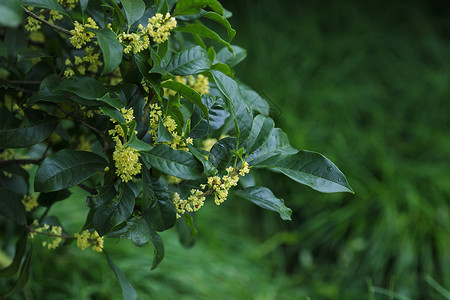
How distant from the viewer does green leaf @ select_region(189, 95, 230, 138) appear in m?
0.51

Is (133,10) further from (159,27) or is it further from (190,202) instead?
(190,202)

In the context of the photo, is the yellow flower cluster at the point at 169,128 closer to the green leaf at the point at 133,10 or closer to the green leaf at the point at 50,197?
the green leaf at the point at 133,10

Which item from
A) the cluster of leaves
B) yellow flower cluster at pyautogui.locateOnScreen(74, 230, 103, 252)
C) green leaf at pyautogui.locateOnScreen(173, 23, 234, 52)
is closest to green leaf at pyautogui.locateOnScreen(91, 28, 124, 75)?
the cluster of leaves

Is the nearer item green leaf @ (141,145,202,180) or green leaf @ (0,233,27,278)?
green leaf @ (141,145,202,180)

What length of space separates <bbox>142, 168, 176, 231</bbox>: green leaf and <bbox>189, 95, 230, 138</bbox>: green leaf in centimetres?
7

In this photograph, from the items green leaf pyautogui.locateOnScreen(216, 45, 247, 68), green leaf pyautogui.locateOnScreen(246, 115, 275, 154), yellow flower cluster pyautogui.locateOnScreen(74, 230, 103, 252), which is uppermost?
green leaf pyautogui.locateOnScreen(246, 115, 275, 154)

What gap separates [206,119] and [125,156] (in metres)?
0.10

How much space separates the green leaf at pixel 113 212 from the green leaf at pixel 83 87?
0.33 ft

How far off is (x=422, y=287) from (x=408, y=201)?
0.30 m

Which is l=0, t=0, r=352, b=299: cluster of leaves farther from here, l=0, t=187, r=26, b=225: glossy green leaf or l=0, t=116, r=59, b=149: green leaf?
l=0, t=187, r=26, b=225: glossy green leaf

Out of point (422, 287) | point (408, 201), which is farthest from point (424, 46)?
point (422, 287)

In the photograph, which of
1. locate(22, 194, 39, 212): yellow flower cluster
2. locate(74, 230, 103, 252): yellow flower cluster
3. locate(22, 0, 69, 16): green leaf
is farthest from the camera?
locate(22, 194, 39, 212): yellow flower cluster

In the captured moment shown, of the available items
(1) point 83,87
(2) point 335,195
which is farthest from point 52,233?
(2) point 335,195

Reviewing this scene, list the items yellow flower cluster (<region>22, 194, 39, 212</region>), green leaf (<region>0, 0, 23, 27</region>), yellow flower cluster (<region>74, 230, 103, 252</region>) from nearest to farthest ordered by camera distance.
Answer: green leaf (<region>0, 0, 23, 27</region>), yellow flower cluster (<region>74, 230, 103, 252</region>), yellow flower cluster (<region>22, 194, 39, 212</region>)
